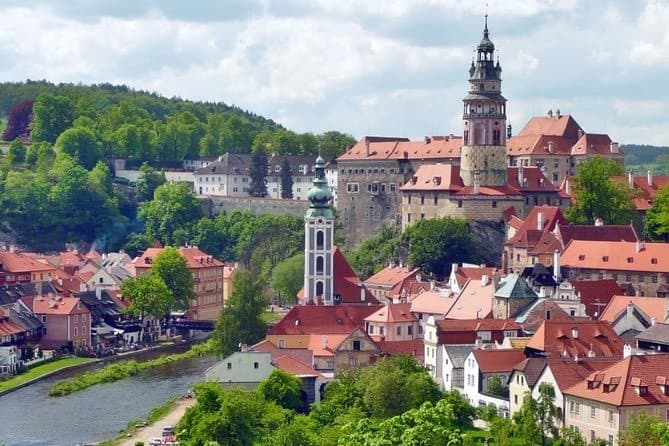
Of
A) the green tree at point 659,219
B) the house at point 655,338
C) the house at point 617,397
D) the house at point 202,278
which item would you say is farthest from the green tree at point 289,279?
the house at point 617,397

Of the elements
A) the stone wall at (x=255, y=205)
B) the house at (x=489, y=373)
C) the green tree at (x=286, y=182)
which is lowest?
the house at (x=489, y=373)

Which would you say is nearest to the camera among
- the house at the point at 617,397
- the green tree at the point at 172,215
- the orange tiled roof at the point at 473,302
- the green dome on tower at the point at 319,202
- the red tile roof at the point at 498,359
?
the house at the point at 617,397

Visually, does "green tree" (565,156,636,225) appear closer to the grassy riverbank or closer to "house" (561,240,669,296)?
"house" (561,240,669,296)

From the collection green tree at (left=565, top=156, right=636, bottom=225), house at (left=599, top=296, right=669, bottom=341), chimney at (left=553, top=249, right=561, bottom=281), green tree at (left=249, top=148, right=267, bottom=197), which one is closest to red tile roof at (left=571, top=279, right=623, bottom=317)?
chimney at (left=553, top=249, right=561, bottom=281)

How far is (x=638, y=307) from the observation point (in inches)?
2378

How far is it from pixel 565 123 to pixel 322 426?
51.6 meters

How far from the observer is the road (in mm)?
52281

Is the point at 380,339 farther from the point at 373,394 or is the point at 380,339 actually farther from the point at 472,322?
the point at 373,394

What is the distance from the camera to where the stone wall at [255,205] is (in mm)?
106938

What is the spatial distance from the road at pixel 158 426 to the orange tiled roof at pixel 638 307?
602 inches

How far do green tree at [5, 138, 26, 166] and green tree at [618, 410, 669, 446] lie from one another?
284ft

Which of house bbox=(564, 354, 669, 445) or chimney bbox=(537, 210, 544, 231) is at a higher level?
chimney bbox=(537, 210, 544, 231)

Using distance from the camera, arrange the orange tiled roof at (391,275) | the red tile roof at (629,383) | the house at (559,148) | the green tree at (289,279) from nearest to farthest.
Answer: the red tile roof at (629,383) < the orange tiled roof at (391,275) < the green tree at (289,279) < the house at (559,148)

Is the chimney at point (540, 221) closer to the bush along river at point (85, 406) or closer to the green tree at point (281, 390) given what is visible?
the bush along river at point (85, 406)
